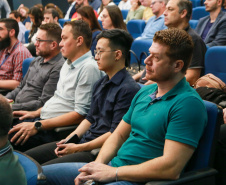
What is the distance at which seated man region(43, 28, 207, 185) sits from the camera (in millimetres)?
1365

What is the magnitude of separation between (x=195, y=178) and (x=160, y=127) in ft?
0.79

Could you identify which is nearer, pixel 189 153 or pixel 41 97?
pixel 189 153

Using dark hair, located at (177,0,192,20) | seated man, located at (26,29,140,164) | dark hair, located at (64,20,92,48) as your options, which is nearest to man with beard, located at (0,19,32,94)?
dark hair, located at (64,20,92,48)

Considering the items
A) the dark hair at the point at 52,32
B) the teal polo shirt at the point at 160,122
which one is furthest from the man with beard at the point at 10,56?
the teal polo shirt at the point at 160,122

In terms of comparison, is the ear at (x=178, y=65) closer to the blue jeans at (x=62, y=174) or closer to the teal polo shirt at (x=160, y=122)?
the teal polo shirt at (x=160, y=122)

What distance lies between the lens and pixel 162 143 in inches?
57.6

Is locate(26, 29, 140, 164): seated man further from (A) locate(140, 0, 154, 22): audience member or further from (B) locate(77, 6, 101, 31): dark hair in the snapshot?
(A) locate(140, 0, 154, 22): audience member

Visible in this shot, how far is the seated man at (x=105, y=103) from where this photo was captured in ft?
6.08

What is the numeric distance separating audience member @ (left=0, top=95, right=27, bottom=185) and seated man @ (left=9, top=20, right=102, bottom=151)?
1.09 m

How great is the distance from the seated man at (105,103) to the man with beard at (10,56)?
129cm

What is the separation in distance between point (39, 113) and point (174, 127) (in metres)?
1.35

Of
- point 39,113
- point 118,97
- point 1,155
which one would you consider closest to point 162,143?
point 118,97

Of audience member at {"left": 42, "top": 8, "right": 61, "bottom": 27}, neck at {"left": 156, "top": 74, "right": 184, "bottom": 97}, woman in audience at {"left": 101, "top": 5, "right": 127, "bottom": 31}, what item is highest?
neck at {"left": 156, "top": 74, "right": 184, "bottom": 97}

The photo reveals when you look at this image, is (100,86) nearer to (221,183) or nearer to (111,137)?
(111,137)
